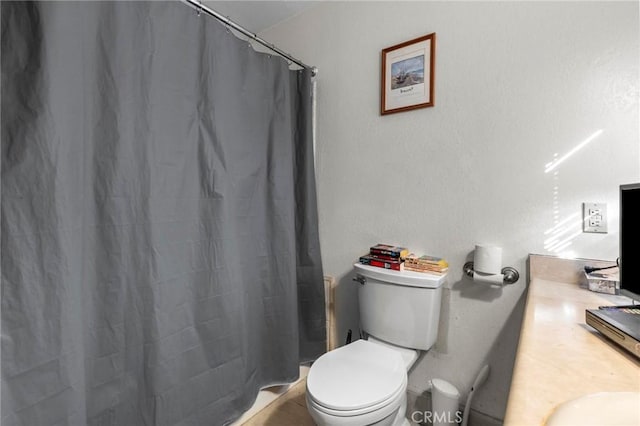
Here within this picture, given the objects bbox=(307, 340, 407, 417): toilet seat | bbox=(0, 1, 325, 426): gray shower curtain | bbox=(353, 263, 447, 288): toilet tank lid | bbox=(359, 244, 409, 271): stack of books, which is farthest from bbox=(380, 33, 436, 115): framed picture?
bbox=(307, 340, 407, 417): toilet seat

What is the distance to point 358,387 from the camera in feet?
3.46

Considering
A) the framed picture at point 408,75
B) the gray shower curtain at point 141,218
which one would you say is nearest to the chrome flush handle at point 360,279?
the gray shower curtain at point 141,218

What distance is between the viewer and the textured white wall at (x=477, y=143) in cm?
111

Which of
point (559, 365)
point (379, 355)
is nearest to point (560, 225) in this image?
point (559, 365)

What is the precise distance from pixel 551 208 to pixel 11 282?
71.2 inches

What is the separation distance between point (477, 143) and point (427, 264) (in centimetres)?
60

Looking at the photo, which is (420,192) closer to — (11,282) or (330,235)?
(330,235)

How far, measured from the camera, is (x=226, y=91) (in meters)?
1.28

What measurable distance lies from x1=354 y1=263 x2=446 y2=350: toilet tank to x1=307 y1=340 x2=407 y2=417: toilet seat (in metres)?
0.12

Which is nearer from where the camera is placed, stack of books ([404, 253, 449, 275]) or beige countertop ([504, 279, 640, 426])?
beige countertop ([504, 279, 640, 426])

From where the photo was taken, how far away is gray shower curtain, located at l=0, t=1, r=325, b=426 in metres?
0.79

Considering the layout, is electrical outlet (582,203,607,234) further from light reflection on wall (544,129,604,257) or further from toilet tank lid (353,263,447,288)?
toilet tank lid (353,263,447,288)

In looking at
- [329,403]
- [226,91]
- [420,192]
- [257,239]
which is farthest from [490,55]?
[329,403]

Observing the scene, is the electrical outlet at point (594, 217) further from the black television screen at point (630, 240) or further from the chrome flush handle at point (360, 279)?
the chrome flush handle at point (360, 279)
